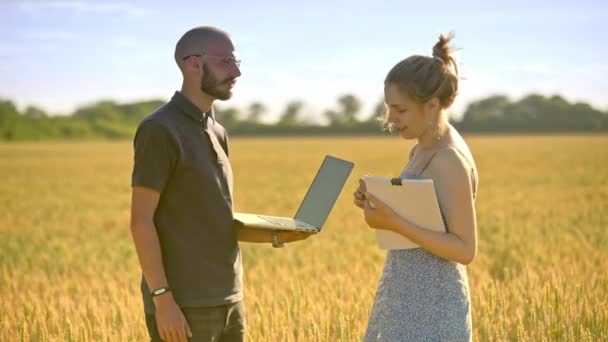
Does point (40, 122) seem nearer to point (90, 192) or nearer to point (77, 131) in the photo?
point (77, 131)

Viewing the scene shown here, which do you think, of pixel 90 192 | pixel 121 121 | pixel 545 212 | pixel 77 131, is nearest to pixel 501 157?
pixel 90 192

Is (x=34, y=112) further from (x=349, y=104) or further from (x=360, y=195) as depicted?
(x=360, y=195)

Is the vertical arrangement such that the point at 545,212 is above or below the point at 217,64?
below

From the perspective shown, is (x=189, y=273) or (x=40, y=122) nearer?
(x=189, y=273)

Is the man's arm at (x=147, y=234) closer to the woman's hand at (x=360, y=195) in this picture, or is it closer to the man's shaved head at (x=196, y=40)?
the man's shaved head at (x=196, y=40)

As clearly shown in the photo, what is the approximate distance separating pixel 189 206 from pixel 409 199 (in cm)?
80

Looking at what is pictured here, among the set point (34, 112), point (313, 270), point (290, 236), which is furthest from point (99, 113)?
point (290, 236)

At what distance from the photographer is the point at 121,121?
139125 mm

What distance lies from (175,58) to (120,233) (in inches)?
420

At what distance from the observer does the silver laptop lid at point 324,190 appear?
3.12 metres

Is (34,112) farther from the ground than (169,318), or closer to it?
farther from the ground

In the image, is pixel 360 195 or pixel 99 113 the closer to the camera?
pixel 360 195

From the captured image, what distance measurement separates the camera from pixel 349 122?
4099 inches

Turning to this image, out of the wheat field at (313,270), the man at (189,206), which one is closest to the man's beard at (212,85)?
the man at (189,206)
